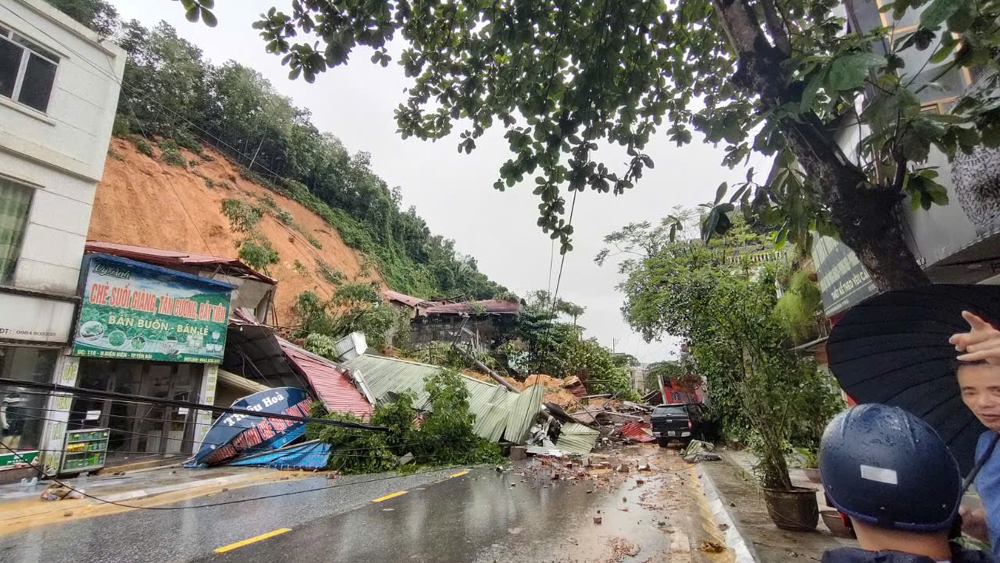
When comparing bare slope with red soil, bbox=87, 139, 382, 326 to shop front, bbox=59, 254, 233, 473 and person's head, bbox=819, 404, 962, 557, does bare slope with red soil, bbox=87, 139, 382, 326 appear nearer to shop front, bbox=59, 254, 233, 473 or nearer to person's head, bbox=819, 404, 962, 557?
shop front, bbox=59, 254, 233, 473

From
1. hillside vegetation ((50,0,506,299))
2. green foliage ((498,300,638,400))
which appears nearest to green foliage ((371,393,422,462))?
green foliage ((498,300,638,400))

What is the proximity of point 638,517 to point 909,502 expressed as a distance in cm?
605

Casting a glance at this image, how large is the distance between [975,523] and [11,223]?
13252 millimetres

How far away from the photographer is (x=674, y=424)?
14.5 m

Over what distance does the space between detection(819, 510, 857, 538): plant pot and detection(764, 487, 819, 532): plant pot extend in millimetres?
110

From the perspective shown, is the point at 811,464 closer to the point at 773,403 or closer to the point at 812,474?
the point at 812,474

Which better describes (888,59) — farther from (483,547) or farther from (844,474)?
(483,547)

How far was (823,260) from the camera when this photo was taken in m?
7.28

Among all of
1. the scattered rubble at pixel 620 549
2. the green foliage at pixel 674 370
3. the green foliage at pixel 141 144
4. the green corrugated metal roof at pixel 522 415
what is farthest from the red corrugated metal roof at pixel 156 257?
the green foliage at pixel 141 144

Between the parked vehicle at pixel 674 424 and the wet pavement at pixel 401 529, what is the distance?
257 inches

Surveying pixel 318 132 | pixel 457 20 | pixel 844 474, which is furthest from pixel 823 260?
pixel 318 132

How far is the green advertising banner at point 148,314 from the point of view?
9.40 metres

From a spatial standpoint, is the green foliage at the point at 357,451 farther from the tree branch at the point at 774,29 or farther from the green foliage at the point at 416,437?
the tree branch at the point at 774,29

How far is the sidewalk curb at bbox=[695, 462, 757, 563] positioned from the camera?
4355 millimetres
